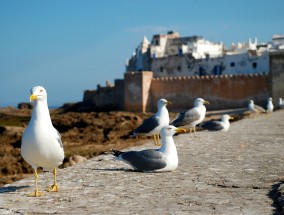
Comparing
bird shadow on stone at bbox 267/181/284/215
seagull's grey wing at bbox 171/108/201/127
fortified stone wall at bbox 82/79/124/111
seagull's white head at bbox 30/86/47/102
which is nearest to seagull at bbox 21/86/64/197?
seagull's white head at bbox 30/86/47/102

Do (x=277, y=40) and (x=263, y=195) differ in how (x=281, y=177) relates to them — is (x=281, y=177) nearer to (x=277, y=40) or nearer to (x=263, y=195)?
(x=263, y=195)

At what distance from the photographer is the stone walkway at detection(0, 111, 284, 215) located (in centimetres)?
457

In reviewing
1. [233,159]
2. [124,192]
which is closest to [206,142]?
[233,159]

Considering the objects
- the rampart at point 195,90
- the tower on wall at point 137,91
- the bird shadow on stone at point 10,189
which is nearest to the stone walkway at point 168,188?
the bird shadow on stone at point 10,189

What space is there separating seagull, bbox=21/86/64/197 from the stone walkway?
35 cm

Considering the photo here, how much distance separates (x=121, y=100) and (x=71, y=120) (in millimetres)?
17015

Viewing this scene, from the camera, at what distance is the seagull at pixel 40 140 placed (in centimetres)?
523

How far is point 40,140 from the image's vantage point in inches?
206

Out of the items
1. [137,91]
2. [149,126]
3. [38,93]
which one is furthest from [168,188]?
[137,91]

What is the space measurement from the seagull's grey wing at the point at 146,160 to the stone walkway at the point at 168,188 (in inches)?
3.7

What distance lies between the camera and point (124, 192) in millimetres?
5387

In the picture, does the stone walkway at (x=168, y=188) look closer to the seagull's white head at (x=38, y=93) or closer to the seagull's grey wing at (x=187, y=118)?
the seagull's white head at (x=38, y=93)

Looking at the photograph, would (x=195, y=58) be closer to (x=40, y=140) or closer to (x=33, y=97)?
(x=33, y=97)

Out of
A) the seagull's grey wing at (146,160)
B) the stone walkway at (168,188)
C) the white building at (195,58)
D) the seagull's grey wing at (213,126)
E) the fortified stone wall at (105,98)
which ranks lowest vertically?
the stone walkway at (168,188)
